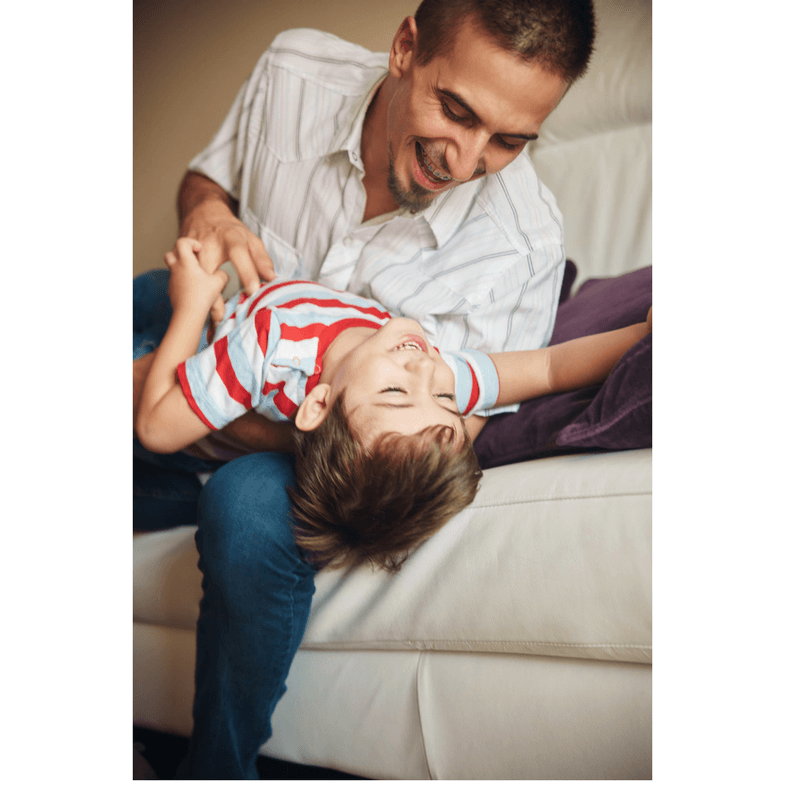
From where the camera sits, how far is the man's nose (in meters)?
0.75

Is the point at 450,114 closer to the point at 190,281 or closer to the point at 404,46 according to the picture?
the point at 404,46

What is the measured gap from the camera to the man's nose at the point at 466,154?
746 millimetres

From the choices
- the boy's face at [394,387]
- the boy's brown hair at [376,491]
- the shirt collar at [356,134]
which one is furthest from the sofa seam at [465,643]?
the shirt collar at [356,134]

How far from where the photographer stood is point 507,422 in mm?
840

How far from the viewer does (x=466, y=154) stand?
0.76 m

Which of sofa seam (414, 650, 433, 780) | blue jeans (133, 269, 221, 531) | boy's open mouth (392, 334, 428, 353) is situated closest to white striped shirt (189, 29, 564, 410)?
boy's open mouth (392, 334, 428, 353)

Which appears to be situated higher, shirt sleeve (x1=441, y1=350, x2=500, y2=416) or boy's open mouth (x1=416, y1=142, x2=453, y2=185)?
boy's open mouth (x1=416, y1=142, x2=453, y2=185)

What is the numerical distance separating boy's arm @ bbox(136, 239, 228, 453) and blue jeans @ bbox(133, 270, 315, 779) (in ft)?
0.29

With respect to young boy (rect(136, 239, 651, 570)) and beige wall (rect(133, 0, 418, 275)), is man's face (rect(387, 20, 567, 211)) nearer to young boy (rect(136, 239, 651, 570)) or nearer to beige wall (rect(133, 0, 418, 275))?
beige wall (rect(133, 0, 418, 275))

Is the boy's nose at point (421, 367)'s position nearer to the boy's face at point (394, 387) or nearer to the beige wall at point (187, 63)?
the boy's face at point (394, 387)

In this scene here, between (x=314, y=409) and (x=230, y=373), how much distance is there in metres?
0.12

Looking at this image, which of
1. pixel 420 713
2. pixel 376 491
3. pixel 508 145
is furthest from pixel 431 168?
pixel 420 713
